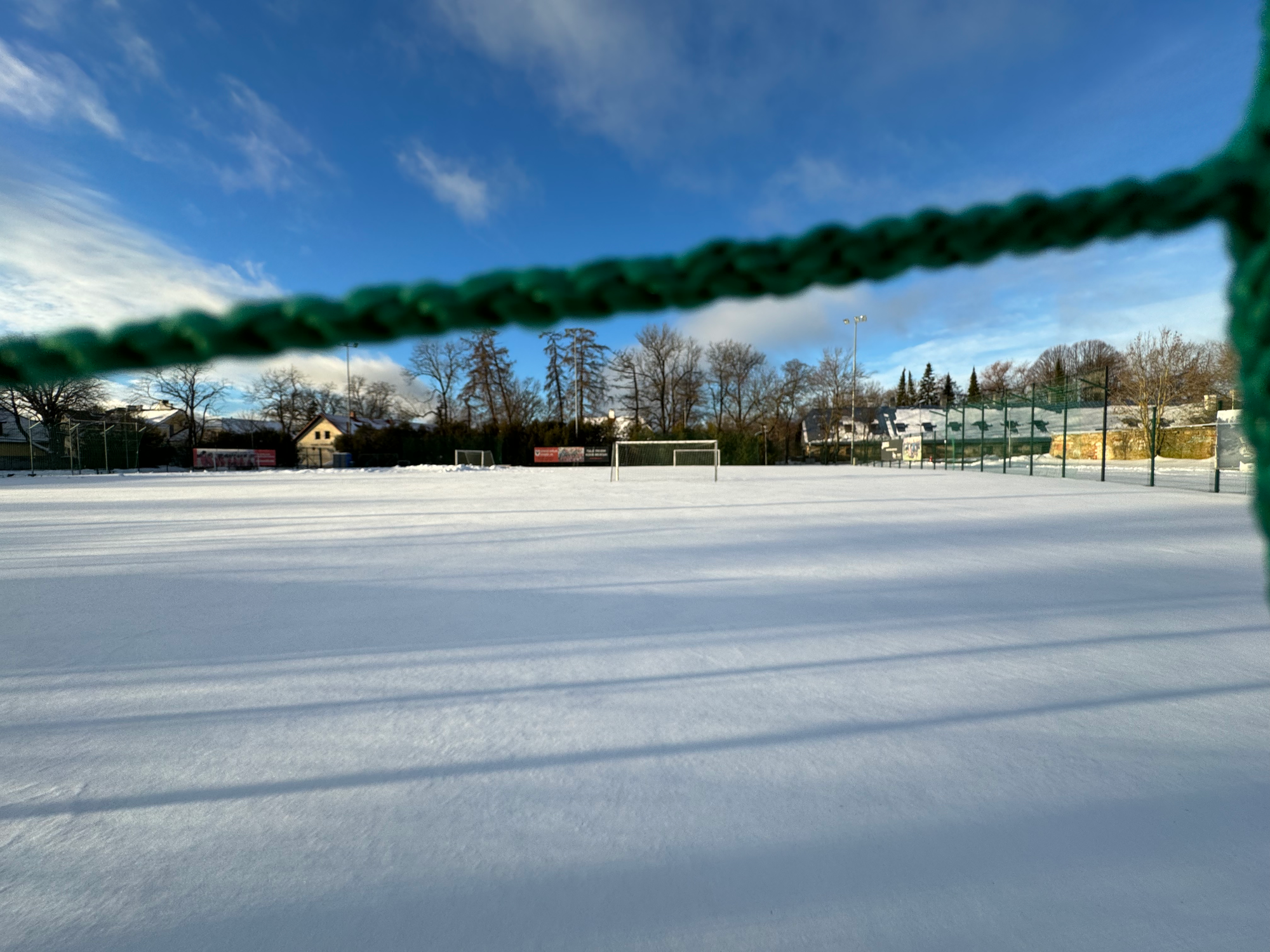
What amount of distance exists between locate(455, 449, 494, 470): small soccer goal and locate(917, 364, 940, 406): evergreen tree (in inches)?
2835

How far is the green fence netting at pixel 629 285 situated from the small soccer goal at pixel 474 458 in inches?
1347

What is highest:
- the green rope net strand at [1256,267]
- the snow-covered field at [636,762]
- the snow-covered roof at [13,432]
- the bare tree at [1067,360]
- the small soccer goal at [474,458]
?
the bare tree at [1067,360]

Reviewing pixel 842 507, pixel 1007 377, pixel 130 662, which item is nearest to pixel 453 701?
pixel 130 662

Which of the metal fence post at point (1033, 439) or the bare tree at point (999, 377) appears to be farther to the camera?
the bare tree at point (999, 377)

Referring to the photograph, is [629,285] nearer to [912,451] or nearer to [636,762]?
[636,762]

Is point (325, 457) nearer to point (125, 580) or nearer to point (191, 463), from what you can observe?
point (191, 463)

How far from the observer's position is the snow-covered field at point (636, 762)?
1341 mm

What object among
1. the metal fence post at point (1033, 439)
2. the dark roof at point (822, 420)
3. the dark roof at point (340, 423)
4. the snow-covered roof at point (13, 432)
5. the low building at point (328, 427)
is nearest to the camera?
the metal fence post at point (1033, 439)

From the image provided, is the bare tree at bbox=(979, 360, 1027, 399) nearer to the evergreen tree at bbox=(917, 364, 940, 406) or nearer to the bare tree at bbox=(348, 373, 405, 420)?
the evergreen tree at bbox=(917, 364, 940, 406)

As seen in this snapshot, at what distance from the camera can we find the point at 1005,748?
199 centimetres

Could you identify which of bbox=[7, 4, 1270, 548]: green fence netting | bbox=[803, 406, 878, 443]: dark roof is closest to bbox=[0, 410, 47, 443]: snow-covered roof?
bbox=[7, 4, 1270, 548]: green fence netting

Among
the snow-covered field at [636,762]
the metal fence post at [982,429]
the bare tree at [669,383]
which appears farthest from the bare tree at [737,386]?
the snow-covered field at [636,762]

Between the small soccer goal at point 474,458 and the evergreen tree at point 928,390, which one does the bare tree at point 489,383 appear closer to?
the small soccer goal at point 474,458

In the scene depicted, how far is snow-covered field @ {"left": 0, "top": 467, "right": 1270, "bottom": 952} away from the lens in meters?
1.34
